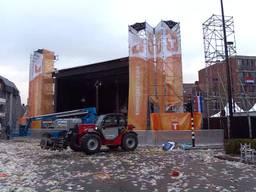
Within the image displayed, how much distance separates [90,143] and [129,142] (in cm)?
263

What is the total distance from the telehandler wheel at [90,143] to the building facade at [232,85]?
16595 mm

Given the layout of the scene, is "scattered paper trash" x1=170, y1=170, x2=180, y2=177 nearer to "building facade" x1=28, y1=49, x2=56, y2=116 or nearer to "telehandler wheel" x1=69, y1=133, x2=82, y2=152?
"telehandler wheel" x1=69, y1=133, x2=82, y2=152

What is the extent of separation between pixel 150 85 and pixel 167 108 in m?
2.22

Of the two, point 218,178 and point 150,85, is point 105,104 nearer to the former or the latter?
point 150,85

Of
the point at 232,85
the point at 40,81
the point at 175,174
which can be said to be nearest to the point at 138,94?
the point at 232,85

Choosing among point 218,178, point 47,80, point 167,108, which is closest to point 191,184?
point 218,178

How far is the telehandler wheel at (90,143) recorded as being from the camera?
18.0 meters

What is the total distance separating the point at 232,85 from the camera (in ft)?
128

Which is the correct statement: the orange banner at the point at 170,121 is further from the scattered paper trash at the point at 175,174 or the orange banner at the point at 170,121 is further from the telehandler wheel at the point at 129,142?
the scattered paper trash at the point at 175,174

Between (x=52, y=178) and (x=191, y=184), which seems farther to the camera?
(x=52, y=178)

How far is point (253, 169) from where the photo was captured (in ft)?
41.3

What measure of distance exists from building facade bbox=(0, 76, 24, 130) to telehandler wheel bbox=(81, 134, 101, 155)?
33.1 m

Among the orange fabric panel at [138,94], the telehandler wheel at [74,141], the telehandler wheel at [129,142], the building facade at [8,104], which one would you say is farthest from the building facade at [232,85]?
the building facade at [8,104]

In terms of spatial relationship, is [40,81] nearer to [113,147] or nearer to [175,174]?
[113,147]
